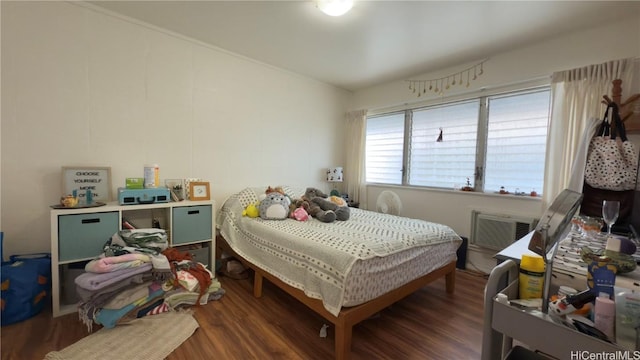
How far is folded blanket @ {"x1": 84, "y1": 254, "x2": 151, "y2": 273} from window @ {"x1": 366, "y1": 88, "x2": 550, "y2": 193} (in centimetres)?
327

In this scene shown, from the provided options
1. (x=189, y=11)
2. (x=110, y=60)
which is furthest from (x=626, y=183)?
(x=110, y=60)

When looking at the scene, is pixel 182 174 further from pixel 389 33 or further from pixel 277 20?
pixel 389 33

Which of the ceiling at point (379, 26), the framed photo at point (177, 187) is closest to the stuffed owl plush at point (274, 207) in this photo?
the framed photo at point (177, 187)

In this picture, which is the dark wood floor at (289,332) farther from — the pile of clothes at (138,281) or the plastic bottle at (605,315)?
the plastic bottle at (605,315)

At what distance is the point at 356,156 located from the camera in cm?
429

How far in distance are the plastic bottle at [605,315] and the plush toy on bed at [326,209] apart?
1.96m

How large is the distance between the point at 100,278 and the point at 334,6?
262 centimetres

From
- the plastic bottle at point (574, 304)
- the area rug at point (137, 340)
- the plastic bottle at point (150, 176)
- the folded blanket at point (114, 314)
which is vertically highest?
the plastic bottle at point (150, 176)

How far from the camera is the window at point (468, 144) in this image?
8.98ft

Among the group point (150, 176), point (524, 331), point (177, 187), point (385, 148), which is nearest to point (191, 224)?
point (177, 187)

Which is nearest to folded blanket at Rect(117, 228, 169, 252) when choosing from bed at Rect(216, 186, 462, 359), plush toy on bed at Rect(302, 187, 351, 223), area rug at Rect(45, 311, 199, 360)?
area rug at Rect(45, 311, 199, 360)

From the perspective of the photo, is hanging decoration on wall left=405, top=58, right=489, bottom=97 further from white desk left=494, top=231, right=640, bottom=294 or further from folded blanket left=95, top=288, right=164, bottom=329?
folded blanket left=95, top=288, right=164, bottom=329

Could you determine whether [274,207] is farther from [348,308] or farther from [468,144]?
[468,144]

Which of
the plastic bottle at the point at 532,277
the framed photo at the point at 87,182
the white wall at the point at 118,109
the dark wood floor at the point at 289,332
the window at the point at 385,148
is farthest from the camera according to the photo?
the window at the point at 385,148
